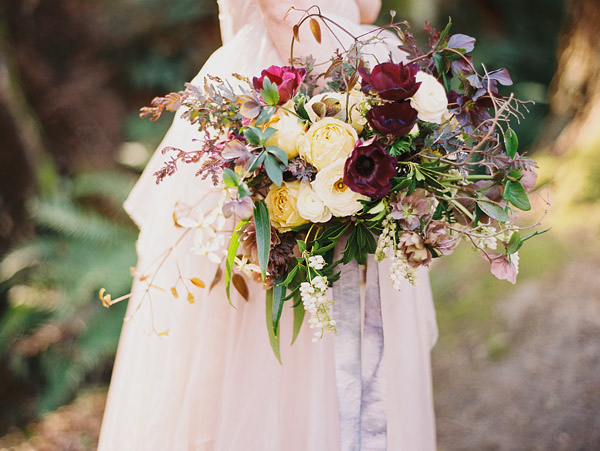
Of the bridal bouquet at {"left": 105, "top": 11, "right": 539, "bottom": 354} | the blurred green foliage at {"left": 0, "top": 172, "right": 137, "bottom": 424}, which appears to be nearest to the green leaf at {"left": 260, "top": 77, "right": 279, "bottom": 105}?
the bridal bouquet at {"left": 105, "top": 11, "right": 539, "bottom": 354}

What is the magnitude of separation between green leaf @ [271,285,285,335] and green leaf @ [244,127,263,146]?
0.29 metres

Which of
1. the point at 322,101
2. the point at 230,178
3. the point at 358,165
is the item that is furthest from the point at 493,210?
the point at 230,178

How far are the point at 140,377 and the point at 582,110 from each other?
306cm

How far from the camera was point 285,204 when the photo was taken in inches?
37.3

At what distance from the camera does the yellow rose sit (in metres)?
0.95

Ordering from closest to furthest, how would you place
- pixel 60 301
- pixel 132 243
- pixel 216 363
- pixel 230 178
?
pixel 230 178 → pixel 216 363 → pixel 60 301 → pixel 132 243

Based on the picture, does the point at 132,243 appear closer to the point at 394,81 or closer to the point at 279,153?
the point at 279,153

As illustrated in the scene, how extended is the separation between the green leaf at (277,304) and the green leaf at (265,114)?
0.33 meters

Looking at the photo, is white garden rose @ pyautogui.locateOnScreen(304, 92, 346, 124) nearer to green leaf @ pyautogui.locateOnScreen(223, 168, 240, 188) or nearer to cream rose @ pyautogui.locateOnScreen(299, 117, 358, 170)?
cream rose @ pyautogui.locateOnScreen(299, 117, 358, 170)

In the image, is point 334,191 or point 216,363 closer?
point 334,191

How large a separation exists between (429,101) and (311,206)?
28 cm

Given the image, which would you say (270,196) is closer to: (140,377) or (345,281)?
(345,281)

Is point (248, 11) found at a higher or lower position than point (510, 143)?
higher

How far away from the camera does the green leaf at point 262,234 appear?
2.97 ft
